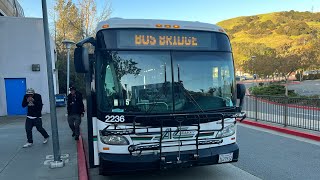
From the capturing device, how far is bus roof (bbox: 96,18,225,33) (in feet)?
17.1

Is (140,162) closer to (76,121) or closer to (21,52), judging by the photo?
(76,121)

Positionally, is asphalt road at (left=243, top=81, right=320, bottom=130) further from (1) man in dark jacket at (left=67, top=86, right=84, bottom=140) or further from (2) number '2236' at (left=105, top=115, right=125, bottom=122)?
(2) number '2236' at (left=105, top=115, right=125, bottom=122)

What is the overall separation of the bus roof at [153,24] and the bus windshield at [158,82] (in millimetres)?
473

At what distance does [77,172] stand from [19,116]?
13571 mm

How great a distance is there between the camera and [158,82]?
515 cm

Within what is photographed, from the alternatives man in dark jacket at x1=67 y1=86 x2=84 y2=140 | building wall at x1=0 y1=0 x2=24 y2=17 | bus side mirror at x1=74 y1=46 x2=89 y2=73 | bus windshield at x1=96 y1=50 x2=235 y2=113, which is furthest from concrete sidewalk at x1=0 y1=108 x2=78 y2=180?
building wall at x1=0 y1=0 x2=24 y2=17

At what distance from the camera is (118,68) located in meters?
5.02

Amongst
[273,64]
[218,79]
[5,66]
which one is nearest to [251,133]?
[218,79]

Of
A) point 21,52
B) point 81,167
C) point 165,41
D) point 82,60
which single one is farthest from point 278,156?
point 21,52

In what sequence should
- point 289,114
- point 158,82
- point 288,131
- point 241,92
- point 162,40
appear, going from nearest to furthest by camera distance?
point 158,82 < point 162,40 < point 241,92 < point 288,131 < point 289,114

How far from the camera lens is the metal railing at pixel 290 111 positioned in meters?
11.0

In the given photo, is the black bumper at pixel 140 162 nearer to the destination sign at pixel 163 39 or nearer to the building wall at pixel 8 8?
the destination sign at pixel 163 39

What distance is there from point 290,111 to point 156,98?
27.6ft

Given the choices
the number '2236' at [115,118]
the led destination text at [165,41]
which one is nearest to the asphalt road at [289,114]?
the led destination text at [165,41]
